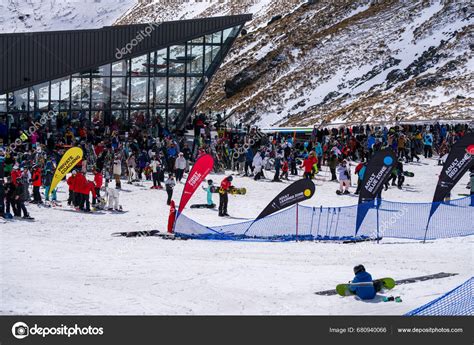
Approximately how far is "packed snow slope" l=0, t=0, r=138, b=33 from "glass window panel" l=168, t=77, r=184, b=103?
66691 mm

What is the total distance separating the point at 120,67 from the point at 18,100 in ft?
13.1

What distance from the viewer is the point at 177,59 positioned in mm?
39812

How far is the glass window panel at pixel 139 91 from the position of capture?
128ft

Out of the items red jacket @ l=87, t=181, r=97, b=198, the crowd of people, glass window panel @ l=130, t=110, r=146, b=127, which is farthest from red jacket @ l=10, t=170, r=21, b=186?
glass window panel @ l=130, t=110, r=146, b=127

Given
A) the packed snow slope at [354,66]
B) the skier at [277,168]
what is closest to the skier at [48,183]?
the skier at [277,168]

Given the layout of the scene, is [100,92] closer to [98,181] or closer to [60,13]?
[98,181]

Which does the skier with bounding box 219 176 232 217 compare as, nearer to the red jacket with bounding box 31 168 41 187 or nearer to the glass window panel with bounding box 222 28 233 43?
the red jacket with bounding box 31 168 41 187

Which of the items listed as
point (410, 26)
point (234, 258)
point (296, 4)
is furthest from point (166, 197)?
point (296, 4)

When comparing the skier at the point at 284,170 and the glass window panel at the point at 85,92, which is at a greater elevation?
the glass window panel at the point at 85,92

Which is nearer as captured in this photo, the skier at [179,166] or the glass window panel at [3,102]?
the skier at [179,166]

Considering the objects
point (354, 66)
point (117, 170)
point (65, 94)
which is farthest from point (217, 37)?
point (354, 66)

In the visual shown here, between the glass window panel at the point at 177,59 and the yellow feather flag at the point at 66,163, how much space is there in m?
13.3

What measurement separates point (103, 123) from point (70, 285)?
2236cm

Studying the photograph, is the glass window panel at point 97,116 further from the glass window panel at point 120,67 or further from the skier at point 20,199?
the skier at point 20,199
